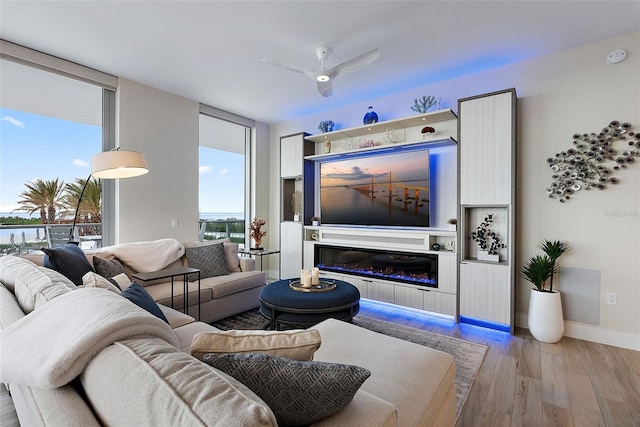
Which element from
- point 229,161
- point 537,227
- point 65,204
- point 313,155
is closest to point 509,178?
point 537,227

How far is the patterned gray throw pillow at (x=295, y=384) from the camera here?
779mm

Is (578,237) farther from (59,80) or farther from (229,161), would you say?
(59,80)

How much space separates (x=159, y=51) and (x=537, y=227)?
4264 mm

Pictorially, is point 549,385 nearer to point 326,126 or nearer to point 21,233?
point 326,126

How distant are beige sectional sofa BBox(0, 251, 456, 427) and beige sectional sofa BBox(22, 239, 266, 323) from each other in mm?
1529

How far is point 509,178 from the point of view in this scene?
9.98 feet

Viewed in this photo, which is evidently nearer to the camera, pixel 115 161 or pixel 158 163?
pixel 115 161

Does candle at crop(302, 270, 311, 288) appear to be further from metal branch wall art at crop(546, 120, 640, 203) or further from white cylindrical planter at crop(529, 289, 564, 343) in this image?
metal branch wall art at crop(546, 120, 640, 203)

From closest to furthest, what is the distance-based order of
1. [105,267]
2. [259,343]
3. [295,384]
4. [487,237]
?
[295,384], [259,343], [105,267], [487,237]

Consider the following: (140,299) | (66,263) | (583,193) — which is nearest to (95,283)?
(140,299)

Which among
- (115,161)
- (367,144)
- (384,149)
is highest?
(367,144)

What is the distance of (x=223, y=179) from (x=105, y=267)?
8.84 feet

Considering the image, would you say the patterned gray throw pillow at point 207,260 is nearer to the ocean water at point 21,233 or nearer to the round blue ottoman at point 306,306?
the round blue ottoman at point 306,306

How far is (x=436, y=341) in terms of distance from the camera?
284 cm
